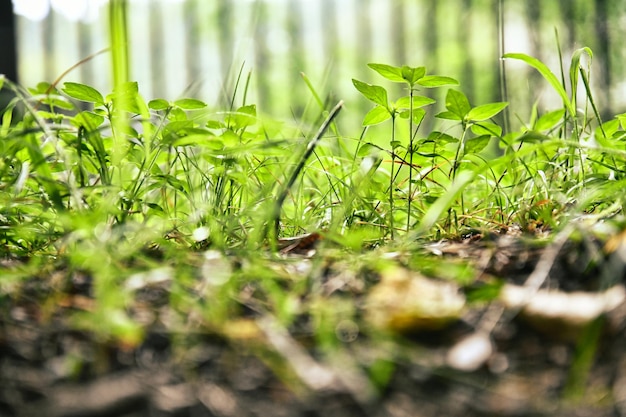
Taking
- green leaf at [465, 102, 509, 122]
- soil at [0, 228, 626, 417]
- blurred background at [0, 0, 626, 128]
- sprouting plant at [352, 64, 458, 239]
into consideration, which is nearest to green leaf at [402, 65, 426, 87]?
sprouting plant at [352, 64, 458, 239]

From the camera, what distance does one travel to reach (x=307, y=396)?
0.46 m

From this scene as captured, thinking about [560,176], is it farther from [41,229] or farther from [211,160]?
[41,229]

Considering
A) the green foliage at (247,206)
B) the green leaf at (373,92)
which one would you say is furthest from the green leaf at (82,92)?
the green leaf at (373,92)

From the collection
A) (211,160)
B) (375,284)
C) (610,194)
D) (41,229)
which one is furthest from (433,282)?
(41,229)

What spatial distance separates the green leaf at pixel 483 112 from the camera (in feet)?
3.14

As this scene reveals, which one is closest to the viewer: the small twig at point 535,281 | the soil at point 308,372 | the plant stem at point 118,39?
the soil at point 308,372

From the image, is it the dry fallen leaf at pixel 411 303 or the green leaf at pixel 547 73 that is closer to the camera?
the dry fallen leaf at pixel 411 303

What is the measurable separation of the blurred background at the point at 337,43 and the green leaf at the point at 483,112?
11.4 feet

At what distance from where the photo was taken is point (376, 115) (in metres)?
1.01

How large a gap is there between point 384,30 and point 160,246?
16.2 feet

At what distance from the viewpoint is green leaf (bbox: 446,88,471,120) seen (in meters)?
0.97

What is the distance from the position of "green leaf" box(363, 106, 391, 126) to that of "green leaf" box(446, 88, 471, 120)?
0.10 meters

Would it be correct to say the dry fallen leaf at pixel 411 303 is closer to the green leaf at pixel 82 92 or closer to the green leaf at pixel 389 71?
the green leaf at pixel 389 71

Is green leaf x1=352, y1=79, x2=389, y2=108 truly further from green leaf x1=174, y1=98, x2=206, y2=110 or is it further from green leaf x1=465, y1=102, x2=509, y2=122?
green leaf x1=174, y1=98, x2=206, y2=110
